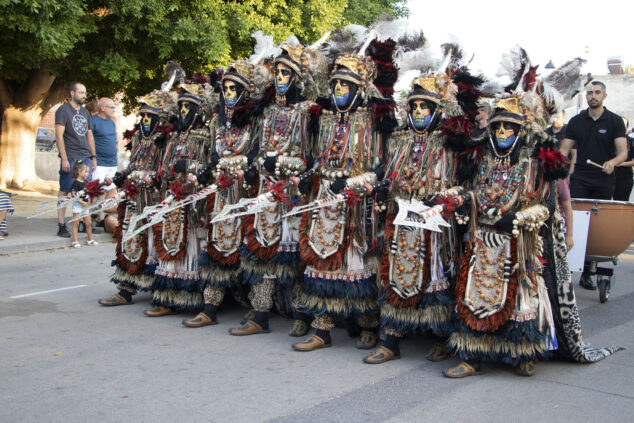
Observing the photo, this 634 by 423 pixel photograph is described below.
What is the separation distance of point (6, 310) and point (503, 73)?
5354 mm

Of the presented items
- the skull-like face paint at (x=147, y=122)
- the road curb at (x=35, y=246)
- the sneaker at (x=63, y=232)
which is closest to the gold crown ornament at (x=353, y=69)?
the skull-like face paint at (x=147, y=122)

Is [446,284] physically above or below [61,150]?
below

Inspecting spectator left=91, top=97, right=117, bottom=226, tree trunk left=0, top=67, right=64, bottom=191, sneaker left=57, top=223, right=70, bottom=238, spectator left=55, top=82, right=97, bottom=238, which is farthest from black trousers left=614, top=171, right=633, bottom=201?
tree trunk left=0, top=67, right=64, bottom=191

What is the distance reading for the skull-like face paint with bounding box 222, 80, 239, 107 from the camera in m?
6.04

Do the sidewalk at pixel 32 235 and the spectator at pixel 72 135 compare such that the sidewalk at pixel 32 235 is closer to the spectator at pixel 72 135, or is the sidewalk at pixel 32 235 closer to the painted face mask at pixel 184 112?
the spectator at pixel 72 135

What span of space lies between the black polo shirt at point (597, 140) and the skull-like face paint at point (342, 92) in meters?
4.07

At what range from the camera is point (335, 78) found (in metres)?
5.34

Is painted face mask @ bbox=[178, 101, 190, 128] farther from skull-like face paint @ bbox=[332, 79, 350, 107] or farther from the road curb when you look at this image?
the road curb

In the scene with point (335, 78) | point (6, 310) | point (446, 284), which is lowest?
point (6, 310)

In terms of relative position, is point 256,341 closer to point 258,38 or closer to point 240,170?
point 240,170

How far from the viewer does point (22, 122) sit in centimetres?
1634

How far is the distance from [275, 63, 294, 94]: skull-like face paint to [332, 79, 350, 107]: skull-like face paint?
56 cm

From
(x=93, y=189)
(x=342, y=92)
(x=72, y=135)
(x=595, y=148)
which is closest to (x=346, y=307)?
(x=342, y=92)

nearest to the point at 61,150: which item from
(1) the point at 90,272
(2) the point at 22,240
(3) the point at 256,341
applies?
(2) the point at 22,240
